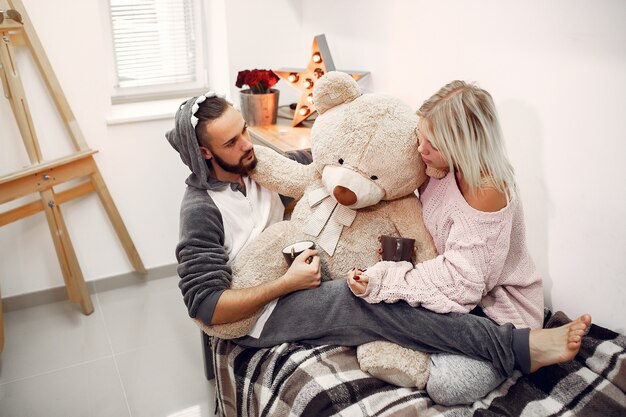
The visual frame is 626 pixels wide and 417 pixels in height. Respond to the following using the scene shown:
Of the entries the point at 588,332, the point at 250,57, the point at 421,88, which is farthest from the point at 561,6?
the point at 250,57

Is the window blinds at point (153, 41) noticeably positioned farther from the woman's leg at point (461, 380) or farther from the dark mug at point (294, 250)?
the woman's leg at point (461, 380)

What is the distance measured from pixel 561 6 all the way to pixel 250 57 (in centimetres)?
156

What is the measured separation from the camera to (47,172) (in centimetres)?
232

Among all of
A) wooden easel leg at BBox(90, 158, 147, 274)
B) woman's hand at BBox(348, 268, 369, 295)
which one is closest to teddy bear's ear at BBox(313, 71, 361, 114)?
woman's hand at BBox(348, 268, 369, 295)

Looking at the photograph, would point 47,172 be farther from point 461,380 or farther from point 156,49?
point 461,380

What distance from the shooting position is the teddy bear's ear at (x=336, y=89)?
1.46 m

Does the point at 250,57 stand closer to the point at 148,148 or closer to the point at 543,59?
the point at 148,148

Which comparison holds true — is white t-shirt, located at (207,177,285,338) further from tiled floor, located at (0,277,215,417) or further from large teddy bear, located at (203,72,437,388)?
tiled floor, located at (0,277,215,417)

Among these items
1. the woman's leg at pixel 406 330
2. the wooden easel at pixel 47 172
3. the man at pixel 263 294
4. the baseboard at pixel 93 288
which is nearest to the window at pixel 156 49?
the wooden easel at pixel 47 172

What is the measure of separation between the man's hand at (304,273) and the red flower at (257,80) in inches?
44.7

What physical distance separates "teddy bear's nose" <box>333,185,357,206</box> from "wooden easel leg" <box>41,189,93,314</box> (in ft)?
4.88

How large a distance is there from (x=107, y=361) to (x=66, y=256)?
0.53 meters

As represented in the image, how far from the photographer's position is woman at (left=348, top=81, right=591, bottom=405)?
127 cm

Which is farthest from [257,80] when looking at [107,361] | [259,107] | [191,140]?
[107,361]
